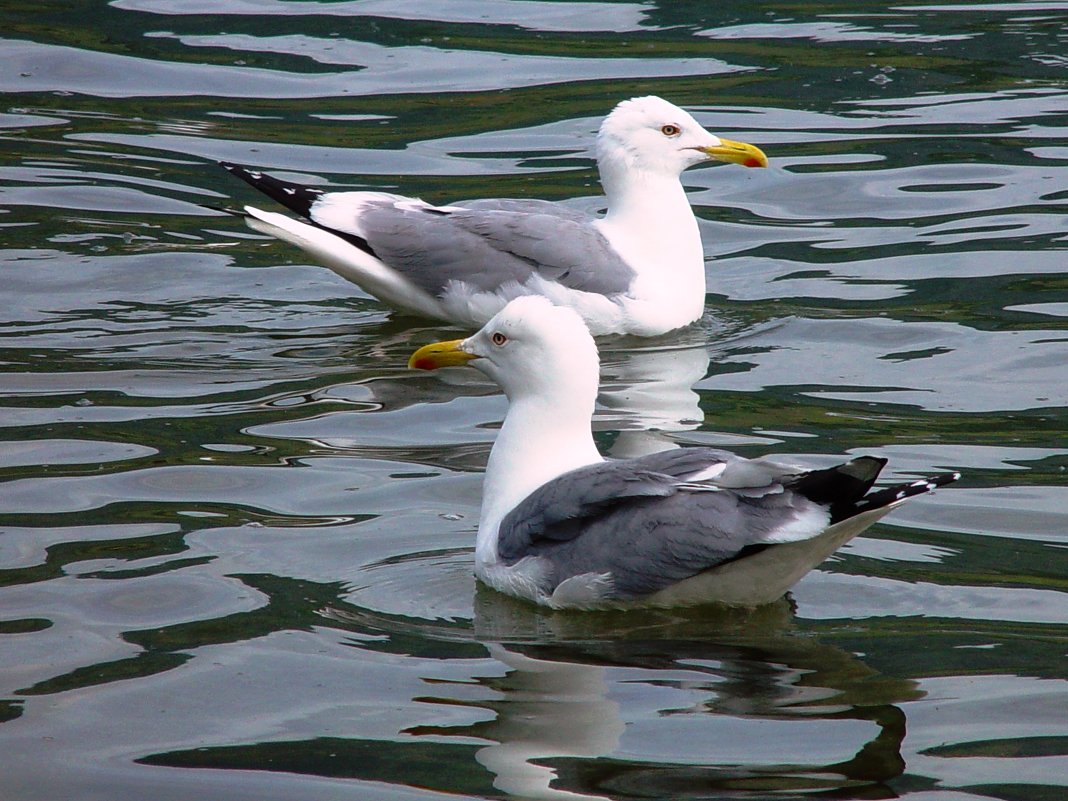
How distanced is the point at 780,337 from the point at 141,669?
467cm

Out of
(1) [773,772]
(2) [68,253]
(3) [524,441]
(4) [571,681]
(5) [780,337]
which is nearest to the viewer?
(1) [773,772]

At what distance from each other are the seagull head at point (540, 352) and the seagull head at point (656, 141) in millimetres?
3359

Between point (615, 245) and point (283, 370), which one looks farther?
point (615, 245)

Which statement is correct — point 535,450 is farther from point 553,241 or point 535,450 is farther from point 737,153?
point 737,153

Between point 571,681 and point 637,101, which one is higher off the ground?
point 637,101

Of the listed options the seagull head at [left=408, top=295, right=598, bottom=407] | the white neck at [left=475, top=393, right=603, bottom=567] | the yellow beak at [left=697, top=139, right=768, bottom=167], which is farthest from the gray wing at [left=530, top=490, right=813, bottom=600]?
the yellow beak at [left=697, top=139, right=768, bottom=167]

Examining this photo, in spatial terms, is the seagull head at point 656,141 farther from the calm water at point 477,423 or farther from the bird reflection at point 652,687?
the bird reflection at point 652,687

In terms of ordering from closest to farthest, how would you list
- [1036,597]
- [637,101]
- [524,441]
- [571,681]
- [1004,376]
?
1. [571,681]
2. [1036,597]
3. [524,441]
4. [1004,376]
5. [637,101]

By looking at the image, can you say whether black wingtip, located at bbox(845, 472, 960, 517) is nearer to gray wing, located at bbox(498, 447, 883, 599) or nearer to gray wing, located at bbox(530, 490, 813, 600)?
gray wing, located at bbox(498, 447, 883, 599)

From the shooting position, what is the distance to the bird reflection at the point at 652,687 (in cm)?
483

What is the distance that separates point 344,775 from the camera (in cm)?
494

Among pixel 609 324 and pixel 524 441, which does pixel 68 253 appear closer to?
pixel 609 324

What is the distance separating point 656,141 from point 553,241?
985 mm

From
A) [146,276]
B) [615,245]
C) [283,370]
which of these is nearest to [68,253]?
[146,276]
